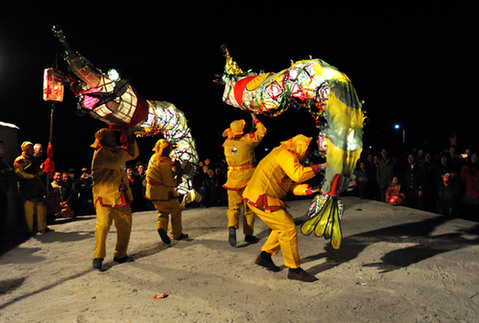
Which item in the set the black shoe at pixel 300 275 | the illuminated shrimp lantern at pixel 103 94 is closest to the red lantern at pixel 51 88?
the illuminated shrimp lantern at pixel 103 94

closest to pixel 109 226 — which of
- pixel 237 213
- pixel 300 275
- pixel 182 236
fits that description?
pixel 182 236

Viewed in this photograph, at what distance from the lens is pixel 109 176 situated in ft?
14.5

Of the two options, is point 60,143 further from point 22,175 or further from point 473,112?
point 473,112

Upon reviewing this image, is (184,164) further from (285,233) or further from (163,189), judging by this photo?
(285,233)

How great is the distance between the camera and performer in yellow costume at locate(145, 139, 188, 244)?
545 cm

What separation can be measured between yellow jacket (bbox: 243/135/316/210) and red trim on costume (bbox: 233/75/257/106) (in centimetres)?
141

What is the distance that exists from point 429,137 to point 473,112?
2.86 meters

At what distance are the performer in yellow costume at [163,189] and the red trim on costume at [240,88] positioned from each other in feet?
4.76

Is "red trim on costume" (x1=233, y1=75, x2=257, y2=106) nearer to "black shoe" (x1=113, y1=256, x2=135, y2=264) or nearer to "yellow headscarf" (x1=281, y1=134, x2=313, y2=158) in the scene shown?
"yellow headscarf" (x1=281, y1=134, x2=313, y2=158)

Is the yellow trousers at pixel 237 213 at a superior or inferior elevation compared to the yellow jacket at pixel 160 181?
inferior

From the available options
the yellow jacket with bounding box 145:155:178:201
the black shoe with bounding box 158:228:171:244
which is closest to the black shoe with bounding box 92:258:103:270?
the black shoe with bounding box 158:228:171:244

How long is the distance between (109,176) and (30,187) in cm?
318

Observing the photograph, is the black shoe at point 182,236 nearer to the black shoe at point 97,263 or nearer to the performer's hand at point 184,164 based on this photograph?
the performer's hand at point 184,164

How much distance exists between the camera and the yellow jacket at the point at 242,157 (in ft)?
17.5
